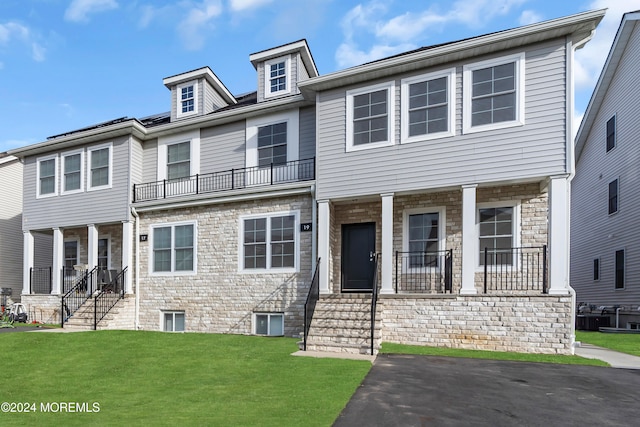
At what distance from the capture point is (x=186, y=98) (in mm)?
15211

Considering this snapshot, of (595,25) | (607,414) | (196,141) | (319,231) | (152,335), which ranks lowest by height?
(152,335)

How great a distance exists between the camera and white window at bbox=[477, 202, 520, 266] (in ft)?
32.6

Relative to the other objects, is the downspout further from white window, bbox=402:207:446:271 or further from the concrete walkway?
the concrete walkway

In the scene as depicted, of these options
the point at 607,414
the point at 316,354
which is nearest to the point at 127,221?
the point at 316,354

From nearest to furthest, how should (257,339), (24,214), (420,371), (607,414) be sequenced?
(607,414) < (420,371) < (257,339) < (24,214)

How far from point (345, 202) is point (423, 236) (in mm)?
2415

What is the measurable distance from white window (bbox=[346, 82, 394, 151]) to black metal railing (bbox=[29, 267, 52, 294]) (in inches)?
541

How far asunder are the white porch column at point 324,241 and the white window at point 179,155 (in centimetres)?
534

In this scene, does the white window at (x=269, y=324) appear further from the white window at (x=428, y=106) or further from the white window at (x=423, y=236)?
the white window at (x=428, y=106)

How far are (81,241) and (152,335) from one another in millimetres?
7410

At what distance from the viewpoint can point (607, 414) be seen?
16.3 feet

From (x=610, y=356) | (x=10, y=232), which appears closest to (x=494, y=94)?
(x=610, y=356)

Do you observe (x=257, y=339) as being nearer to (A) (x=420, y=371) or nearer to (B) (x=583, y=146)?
(A) (x=420, y=371)

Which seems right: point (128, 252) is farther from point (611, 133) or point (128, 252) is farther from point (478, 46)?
point (611, 133)
